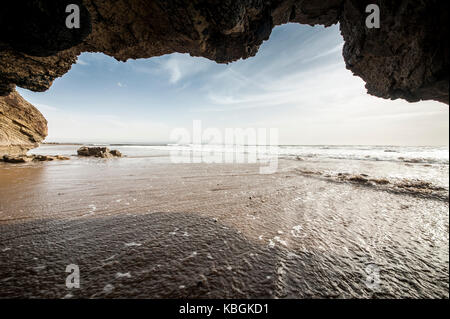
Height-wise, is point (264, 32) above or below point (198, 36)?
above

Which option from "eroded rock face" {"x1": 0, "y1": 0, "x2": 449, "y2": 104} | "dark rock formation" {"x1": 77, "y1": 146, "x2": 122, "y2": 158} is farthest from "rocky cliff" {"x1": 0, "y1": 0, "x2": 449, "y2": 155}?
"dark rock formation" {"x1": 77, "y1": 146, "x2": 122, "y2": 158}

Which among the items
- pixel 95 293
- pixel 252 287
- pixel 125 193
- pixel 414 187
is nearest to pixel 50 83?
pixel 125 193

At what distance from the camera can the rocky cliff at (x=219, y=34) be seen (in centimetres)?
302

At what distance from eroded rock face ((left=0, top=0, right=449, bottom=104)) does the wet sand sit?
3.19 meters

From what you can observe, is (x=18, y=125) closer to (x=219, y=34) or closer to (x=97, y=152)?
(x=97, y=152)

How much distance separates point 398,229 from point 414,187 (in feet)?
17.1

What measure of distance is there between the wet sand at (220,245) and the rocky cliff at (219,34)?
10.4 ft

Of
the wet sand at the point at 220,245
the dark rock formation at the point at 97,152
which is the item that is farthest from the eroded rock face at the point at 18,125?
the wet sand at the point at 220,245

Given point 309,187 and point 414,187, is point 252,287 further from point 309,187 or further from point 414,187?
point 414,187

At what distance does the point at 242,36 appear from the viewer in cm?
486

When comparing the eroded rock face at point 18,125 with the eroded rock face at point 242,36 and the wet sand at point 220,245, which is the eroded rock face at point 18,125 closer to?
the eroded rock face at point 242,36

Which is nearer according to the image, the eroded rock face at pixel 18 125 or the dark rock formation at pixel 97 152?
the eroded rock face at pixel 18 125

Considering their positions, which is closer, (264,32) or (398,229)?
(398,229)
